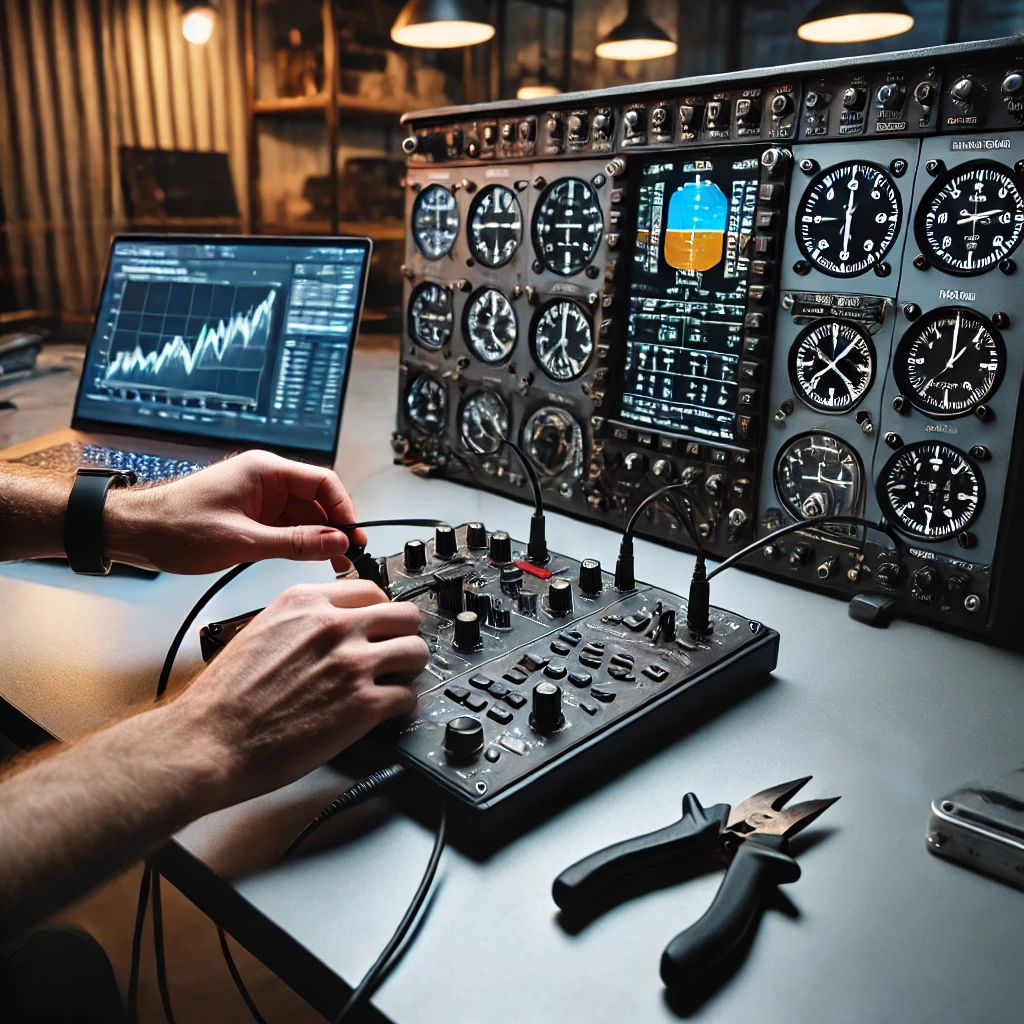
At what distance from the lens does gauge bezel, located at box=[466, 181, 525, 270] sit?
4.81 feet

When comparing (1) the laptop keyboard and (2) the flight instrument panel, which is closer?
(2) the flight instrument panel

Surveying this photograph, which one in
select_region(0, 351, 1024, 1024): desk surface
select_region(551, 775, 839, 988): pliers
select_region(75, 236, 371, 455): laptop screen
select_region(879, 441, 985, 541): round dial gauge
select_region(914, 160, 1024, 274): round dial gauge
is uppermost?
select_region(914, 160, 1024, 274): round dial gauge

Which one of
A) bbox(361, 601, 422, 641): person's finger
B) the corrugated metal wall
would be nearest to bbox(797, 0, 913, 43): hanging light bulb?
the corrugated metal wall

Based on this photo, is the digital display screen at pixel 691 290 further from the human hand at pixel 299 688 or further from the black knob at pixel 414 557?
the human hand at pixel 299 688

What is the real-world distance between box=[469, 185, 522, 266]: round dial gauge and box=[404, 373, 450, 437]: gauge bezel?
0.82 feet

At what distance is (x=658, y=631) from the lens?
90 cm

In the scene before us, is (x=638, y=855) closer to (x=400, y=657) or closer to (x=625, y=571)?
(x=400, y=657)

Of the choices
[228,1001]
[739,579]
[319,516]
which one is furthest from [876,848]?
[228,1001]

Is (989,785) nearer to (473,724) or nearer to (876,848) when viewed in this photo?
(876,848)

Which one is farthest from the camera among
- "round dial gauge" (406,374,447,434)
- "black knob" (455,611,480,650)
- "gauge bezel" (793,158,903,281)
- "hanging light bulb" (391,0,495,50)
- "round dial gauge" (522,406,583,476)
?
"hanging light bulb" (391,0,495,50)

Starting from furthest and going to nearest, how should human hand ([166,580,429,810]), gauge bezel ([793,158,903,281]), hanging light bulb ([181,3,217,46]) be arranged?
1. hanging light bulb ([181,3,217,46])
2. gauge bezel ([793,158,903,281])
3. human hand ([166,580,429,810])

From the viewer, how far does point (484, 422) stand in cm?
160

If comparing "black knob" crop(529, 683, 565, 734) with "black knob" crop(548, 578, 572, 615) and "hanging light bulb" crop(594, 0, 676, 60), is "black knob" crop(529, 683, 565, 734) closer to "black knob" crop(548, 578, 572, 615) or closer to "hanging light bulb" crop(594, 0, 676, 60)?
"black knob" crop(548, 578, 572, 615)

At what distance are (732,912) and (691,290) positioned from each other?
911mm
